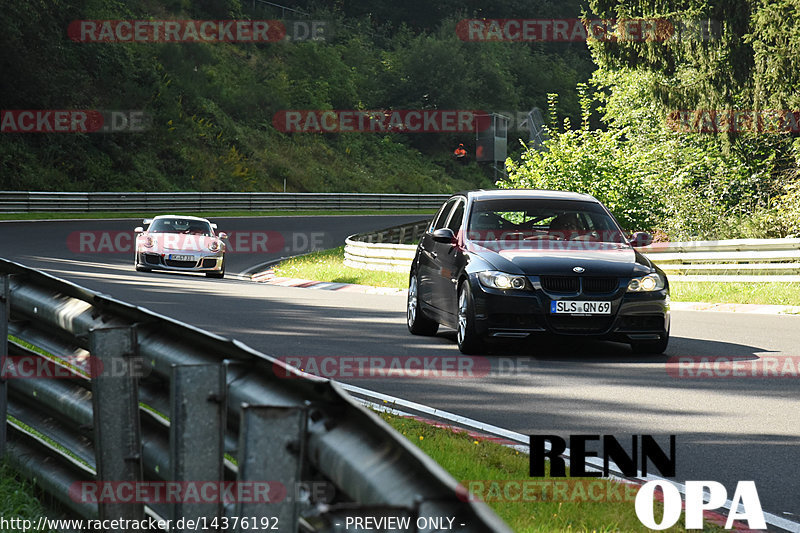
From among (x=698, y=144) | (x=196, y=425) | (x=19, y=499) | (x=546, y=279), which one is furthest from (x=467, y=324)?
(x=698, y=144)

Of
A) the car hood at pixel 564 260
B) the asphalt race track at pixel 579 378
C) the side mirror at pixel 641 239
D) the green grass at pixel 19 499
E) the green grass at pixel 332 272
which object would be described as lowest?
the green grass at pixel 332 272

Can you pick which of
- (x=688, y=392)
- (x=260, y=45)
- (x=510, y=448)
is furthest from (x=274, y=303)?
(x=260, y=45)

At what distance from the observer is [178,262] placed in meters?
25.1

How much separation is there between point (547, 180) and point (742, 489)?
2659 cm

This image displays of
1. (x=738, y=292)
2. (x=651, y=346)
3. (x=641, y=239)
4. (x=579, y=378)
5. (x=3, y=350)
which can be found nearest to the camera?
(x=3, y=350)

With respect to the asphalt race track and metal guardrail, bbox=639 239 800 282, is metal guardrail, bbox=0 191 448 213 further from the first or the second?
metal guardrail, bbox=639 239 800 282

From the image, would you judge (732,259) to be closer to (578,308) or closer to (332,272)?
(332,272)

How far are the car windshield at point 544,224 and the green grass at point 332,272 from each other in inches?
421

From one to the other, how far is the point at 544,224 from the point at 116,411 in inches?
364

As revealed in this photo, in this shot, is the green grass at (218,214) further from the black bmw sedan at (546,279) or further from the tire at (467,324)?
the tire at (467,324)

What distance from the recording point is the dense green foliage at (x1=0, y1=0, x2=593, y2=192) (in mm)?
49062

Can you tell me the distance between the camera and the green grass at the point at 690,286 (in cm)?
1838

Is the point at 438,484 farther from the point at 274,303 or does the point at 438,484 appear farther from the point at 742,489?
the point at 274,303

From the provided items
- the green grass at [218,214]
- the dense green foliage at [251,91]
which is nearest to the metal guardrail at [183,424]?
the green grass at [218,214]
